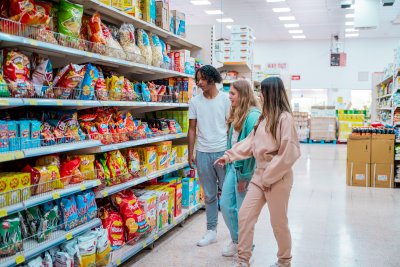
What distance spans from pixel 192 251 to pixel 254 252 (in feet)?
1.92

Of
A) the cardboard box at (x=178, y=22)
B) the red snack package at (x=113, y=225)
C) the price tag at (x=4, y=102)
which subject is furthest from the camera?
the cardboard box at (x=178, y=22)

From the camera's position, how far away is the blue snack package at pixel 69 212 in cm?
284

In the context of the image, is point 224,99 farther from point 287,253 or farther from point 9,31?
point 9,31

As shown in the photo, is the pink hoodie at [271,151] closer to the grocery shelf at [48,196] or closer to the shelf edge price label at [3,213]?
the grocery shelf at [48,196]

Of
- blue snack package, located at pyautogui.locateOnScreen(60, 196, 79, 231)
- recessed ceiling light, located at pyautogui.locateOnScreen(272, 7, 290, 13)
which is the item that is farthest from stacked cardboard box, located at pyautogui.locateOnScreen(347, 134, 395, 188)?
recessed ceiling light, located at pyautogui.locateOnScreen(272, 7, 290, 13)

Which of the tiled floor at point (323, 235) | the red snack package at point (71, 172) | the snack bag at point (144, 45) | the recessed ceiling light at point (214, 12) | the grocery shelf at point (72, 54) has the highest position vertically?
the recessed ceiling light at point (214, 12)

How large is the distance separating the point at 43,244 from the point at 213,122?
6.55 ft

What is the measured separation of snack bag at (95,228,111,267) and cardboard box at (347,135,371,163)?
5412 millimetres

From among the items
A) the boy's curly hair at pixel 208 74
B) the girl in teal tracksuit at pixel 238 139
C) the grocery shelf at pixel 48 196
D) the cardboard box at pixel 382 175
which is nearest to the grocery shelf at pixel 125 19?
the boy's curly hair at pixel 208 74

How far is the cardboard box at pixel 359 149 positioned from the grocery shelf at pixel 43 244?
5.49 m

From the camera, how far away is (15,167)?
9.30 feet

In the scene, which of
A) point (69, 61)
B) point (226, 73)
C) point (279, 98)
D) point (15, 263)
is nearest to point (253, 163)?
point (279, 98)

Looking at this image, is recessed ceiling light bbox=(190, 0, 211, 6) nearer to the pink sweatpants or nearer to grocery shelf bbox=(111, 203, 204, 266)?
grocery shelf bbox=(111, 203, 204, 266)

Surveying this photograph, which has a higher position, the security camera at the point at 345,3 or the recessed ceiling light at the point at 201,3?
the recessed ceiling light at the point at 201,3
